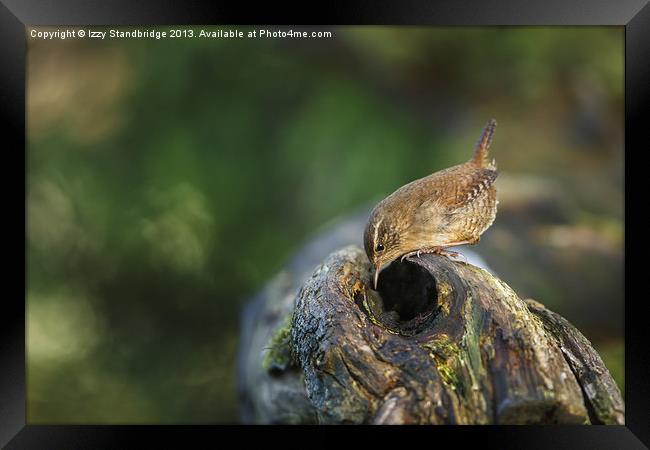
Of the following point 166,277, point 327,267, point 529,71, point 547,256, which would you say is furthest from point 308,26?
point 529,71

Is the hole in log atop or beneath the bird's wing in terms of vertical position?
beneath

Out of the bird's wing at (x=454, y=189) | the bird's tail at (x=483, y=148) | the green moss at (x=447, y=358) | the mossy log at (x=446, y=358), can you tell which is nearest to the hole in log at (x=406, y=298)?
the mossy log at (x=446, y=358)

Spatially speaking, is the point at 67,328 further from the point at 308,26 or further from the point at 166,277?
the point at 308,26

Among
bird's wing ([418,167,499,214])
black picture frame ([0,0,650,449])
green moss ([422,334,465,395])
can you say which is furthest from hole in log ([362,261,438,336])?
black picture frame ([0,0,650,449])

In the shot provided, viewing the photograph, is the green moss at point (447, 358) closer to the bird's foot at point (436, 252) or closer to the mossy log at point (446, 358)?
the mossy log at point (446, 358)

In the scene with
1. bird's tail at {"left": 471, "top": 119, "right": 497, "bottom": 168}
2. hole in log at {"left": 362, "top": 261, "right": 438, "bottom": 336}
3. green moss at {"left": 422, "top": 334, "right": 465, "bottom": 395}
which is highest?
bird's tail at {"left": 471, "top": 119, "right": 497, "bottom": 168}

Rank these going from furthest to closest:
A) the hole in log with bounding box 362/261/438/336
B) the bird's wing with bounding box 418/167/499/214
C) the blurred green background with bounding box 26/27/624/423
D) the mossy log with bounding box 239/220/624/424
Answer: the blurred green background with bounding box 26/27/624/423 → the bird's wing with bounding box 418/167/499/214 → the hole in log with bounding box 362/261/438/336 → the mossy log with bounding box 239/220/624/424

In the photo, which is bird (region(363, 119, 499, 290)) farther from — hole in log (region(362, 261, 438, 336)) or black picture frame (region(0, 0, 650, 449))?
black picture frame (region(0, 0, 650, 449))
